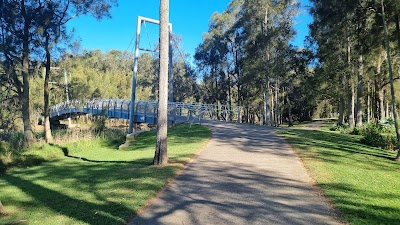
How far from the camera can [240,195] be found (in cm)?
543

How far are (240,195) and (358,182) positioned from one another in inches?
98.1

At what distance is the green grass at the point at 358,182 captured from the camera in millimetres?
4520

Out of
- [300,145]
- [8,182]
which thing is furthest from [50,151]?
[300,145]

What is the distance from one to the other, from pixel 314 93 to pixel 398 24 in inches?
711

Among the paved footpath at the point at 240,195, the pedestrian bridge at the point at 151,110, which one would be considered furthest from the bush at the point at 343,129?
the paved footpath at the point at 240,195

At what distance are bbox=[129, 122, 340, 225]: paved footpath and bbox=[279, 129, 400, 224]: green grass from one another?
30 cm

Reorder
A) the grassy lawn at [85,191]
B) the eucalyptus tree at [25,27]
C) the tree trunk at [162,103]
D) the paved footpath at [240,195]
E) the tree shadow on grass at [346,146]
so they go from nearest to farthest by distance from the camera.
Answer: the paved footpath at [240,195] < the grassy lawn at [85,191] < the tree trunk at [162,103] < the tree shadow on grass at [346,146] < the eucalyptus tree at [25,27]

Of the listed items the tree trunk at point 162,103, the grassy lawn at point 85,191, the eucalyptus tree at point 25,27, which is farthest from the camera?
the eucalyptus tree at point 25,27

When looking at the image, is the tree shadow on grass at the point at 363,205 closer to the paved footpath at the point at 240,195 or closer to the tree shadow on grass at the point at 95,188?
the paved footpath at the point at 240,195

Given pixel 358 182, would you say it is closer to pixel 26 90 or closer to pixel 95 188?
pixel 95 188

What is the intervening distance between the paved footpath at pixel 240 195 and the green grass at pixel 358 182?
30 centimetres

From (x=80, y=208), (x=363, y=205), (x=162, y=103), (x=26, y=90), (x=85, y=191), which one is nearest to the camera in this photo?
(x=363, y=205)

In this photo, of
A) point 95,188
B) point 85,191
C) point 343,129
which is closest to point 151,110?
point 343,129

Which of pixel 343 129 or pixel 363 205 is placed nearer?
pixel 363 205
